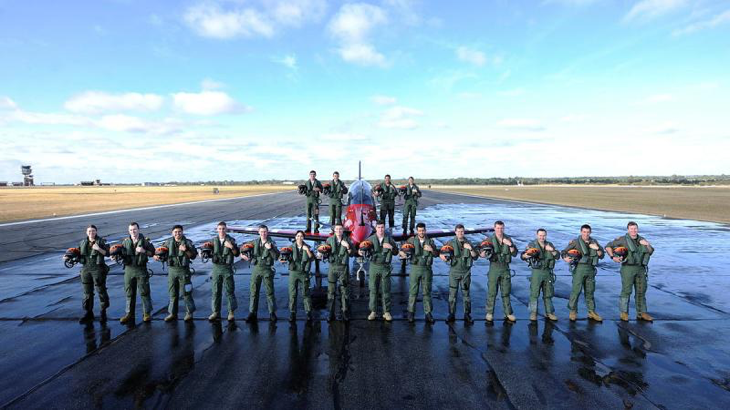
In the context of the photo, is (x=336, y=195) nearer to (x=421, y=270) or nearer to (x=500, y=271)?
(x=421, y=270)

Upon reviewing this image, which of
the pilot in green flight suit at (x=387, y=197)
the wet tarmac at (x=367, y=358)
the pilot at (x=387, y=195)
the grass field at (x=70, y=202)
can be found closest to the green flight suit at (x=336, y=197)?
the pilot at (x=387, y=195)

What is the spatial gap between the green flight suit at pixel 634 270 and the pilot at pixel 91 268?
1094 centimetres

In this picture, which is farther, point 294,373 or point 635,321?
point 635,321

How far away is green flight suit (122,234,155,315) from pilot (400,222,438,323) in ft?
17.9

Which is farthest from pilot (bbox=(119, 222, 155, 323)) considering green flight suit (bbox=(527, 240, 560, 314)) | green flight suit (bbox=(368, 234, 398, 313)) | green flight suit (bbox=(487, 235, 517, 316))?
green flight suit (bbox=(527, 240, 560, 314))

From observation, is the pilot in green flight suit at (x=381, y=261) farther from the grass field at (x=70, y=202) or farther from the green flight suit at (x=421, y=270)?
the grass field at (x=70, y=202)

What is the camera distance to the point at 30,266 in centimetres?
1305

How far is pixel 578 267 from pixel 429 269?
3281 millimetres

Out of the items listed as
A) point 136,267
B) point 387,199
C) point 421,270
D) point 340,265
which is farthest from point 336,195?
point 136,267

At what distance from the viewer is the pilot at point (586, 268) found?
25.0 feet

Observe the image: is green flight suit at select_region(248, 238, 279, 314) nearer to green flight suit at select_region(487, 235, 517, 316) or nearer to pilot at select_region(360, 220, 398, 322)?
pilot at select_region(360, 220, 398, 322)

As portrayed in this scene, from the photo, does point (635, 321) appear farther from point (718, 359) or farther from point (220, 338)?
point (220, 338)

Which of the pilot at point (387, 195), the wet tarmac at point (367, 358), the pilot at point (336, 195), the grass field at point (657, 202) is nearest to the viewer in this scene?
the wet tarmac at point (367, 358)

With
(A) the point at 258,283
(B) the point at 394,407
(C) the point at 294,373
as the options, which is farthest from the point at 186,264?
(B) the point at 394,407
